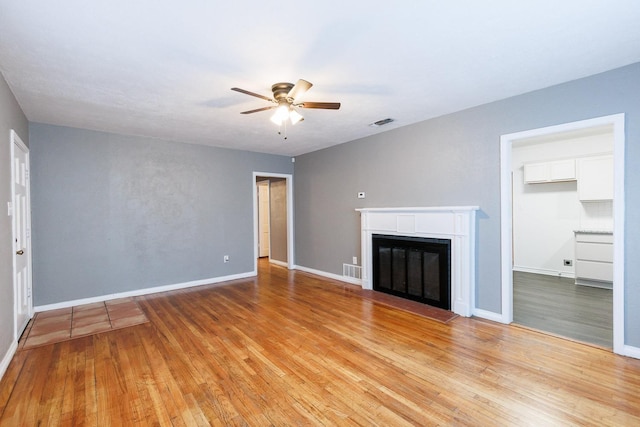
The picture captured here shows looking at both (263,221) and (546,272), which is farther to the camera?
(263,221)

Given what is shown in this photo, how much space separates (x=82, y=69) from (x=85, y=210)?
2.55 metres

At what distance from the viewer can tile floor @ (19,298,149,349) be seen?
313cm

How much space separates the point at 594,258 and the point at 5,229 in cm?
735

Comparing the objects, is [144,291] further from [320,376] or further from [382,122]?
[382,122]

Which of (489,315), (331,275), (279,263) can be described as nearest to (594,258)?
(489,315)

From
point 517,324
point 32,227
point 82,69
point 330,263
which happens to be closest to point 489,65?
point 517,324

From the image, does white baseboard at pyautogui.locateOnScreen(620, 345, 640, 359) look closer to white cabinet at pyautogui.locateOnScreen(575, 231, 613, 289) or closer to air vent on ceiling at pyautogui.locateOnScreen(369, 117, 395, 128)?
white cabinet at pyautogui.locateOnScreen(575, 231, 613, 289)

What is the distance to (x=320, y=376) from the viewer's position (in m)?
2.33

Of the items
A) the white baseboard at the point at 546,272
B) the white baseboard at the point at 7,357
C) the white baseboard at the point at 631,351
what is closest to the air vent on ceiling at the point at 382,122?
the white baseboard at the point at 631,351

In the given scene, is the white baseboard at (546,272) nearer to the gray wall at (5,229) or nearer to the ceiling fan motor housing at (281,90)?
the ceiling fan motor housing at (281,90)

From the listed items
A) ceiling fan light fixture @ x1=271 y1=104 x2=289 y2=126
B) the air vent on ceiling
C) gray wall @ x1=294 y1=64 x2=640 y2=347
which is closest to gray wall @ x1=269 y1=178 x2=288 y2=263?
gray wall @ x1=294 y1=64 x2=640 y2=347

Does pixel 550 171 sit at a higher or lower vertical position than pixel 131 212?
higher

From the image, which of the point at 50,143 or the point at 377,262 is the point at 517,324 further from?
the point at 50,143

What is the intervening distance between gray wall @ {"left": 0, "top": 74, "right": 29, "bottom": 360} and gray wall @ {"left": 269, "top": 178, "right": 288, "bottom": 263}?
15.1 feet
